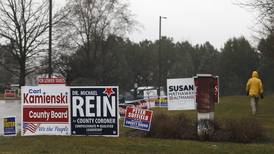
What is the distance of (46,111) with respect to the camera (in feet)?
47.2

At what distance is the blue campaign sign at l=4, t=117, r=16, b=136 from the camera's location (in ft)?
48.5

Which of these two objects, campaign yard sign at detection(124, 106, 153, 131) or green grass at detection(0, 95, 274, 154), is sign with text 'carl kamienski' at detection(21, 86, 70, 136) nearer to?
green grass at detection(0, 95, 274, 154)

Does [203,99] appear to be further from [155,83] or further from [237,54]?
[155,83]

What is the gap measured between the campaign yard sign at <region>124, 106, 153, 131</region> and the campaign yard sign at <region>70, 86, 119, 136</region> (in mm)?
712

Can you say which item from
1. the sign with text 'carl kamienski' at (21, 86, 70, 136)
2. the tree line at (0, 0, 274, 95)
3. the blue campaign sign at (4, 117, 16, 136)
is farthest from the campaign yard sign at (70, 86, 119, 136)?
the tree line at (0, 0, 274, 95)

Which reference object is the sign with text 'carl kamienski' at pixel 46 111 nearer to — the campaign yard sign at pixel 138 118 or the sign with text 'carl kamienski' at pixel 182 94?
the campaign yard sign at pixel 138 118

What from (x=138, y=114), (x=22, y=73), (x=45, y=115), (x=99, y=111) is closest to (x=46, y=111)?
(x=45, y=115)

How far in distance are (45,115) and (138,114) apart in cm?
246

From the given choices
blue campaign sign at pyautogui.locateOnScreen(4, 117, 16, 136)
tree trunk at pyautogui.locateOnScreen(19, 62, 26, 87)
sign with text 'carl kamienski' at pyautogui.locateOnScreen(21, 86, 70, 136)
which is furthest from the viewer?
tree trunk at pyautogui.locateOnScreen(19, 62, 26, 87)

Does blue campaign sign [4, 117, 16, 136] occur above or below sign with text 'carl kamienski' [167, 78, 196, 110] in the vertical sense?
below

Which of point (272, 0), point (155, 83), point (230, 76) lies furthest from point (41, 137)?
point (155, 83)

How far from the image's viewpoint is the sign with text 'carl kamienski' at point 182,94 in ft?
49.4

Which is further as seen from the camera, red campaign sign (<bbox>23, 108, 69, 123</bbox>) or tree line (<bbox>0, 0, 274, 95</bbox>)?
tree line (<bbox>0, 0, 274, 95</bbox>)

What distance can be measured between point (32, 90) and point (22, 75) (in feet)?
106
